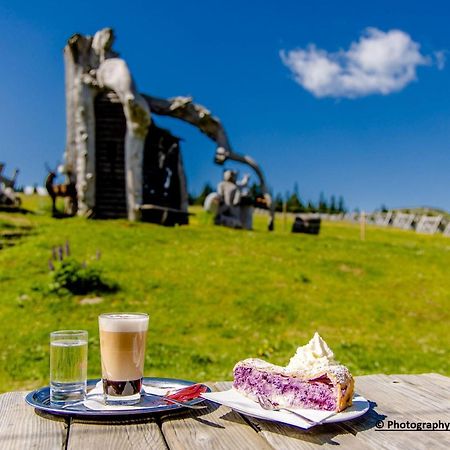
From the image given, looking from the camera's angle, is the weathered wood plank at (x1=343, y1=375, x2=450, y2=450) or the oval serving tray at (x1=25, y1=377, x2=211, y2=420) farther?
the oval serving tray at (x1=25, y1=377, x2=211, y2=420)

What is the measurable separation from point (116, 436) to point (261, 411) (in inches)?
17.6

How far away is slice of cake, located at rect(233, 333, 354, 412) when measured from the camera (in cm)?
183

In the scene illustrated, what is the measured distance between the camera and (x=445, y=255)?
18.5 m

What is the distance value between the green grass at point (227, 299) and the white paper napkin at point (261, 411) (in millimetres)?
5530

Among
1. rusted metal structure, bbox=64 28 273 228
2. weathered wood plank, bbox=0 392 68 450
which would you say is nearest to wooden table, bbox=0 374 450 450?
weathered wood plank, bbox=0 392 68 450

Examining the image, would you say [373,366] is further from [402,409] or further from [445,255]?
[445,255]

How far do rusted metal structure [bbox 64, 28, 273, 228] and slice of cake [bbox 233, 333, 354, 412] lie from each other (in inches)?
723

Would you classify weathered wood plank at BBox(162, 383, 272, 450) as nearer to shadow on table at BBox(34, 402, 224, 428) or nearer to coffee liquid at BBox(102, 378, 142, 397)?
shadow on table at BBox(34, 402, 224, 428)

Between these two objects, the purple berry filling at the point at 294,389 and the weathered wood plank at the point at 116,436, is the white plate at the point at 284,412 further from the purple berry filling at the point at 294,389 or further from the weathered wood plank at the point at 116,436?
the weathered wood plank at the point at 116,436

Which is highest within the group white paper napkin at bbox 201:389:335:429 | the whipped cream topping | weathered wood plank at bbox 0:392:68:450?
the whipped cream topping

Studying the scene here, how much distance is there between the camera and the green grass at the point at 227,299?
8.68m

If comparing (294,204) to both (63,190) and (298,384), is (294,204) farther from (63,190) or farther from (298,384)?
(298,384)

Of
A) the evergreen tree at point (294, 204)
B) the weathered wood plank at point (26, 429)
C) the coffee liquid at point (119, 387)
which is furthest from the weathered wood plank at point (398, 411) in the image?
the evergreen tree at point (294, 204)

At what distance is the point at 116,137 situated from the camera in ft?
71.2
